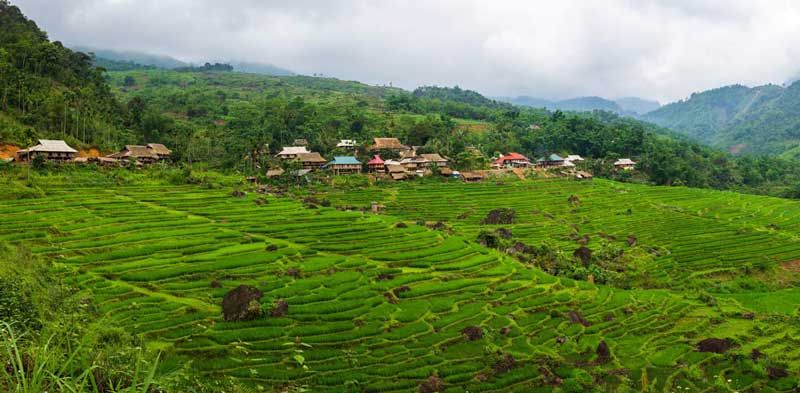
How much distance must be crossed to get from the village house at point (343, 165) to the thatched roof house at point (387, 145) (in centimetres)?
913

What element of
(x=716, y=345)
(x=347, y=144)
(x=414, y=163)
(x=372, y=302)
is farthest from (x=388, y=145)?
(x=716, y=345)

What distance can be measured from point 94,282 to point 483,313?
19.9 m

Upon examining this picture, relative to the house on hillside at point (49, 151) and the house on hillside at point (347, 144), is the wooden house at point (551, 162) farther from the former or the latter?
the house on hillside at point (49, 151)

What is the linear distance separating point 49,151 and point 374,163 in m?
35.3

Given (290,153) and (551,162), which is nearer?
(290,153)

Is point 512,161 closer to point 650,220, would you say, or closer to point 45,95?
point 650,220

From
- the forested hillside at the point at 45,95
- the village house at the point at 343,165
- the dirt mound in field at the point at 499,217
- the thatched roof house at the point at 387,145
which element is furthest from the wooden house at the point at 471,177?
the forested hillside at the point at 45,95

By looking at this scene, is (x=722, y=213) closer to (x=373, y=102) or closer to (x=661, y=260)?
(x=661, y=260)

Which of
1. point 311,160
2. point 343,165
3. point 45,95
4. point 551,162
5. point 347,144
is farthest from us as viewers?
point 551,162

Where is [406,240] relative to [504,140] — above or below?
below

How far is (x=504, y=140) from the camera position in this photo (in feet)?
301

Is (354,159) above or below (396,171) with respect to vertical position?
above

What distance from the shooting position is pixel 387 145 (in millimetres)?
75312

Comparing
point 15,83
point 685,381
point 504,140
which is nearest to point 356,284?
point 685,381
